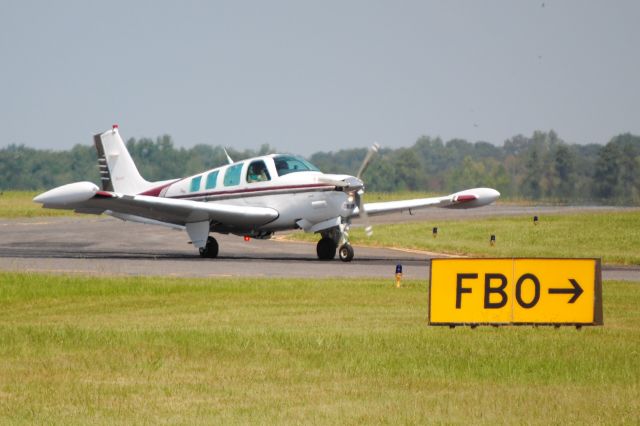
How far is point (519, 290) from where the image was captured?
18484 mm

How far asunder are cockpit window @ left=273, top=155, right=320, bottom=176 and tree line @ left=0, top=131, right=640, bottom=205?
62048 mm

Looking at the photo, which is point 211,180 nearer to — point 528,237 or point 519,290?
point 528,237

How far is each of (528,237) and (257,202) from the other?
51.7ft

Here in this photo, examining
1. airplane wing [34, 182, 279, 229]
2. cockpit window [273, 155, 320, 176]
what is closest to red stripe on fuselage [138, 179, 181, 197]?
airplane wing [34, 182, 279, 229]

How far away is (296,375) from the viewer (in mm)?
14953

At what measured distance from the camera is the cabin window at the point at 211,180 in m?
36.7

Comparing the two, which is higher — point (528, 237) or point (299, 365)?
point (528, 237)

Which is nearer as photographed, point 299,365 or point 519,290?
point 299,365

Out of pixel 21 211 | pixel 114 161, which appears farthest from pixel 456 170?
pixel 114 161

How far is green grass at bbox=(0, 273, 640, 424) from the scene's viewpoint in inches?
497

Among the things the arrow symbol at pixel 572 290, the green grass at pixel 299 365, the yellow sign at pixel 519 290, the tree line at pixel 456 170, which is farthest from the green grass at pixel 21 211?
the arrow symbol at pixel 572 290

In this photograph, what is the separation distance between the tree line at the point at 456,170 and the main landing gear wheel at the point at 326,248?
6152 centimetres

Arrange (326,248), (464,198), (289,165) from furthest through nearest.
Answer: (464,198) → (326,248) → (289,165)

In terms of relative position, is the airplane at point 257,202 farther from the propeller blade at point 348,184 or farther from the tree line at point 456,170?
Result: the tree line at point 456,170
